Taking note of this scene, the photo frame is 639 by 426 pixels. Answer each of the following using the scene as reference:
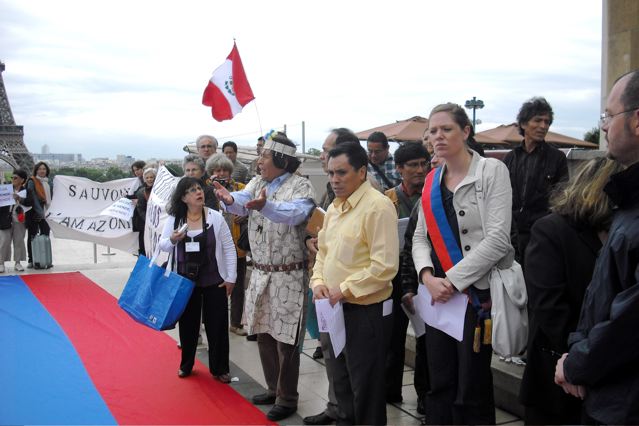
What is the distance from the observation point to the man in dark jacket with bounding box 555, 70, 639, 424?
1.76 m

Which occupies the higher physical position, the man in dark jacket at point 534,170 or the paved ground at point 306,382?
the man in dark jacket at point 534,170

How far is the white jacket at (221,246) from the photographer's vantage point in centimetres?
480

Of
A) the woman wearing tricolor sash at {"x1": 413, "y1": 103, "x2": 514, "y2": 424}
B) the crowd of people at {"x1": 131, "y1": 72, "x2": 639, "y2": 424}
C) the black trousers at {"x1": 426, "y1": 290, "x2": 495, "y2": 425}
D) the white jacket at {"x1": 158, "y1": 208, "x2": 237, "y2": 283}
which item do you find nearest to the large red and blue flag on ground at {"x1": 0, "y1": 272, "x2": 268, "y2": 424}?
the crowd of people at {"x1": 131, "y1": 72, "x2": 639, "y2": 424}

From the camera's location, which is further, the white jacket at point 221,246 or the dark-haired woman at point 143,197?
the dark-haired woman at point 143,197

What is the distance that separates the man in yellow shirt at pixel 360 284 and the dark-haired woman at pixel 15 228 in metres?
8.49

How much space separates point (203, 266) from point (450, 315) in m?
2.45

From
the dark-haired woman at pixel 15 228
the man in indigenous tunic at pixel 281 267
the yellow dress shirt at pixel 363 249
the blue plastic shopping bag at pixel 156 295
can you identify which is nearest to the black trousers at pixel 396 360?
the man in indigenous tunic at pixel 281 267

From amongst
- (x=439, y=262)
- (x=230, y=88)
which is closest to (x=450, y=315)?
(x=439, y=262)

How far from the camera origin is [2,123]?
3412 centimetres

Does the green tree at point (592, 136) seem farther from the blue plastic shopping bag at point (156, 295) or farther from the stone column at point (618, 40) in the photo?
the blue plastic shopping bag at point (156, 295)

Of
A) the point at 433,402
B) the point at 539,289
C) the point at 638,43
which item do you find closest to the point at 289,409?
the point at 433,402

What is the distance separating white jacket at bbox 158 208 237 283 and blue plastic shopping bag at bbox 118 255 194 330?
0.68 ft

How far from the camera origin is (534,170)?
443cm

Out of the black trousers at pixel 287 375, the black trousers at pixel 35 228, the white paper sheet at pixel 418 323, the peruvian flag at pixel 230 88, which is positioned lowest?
the black trousers at pixel 287 375
